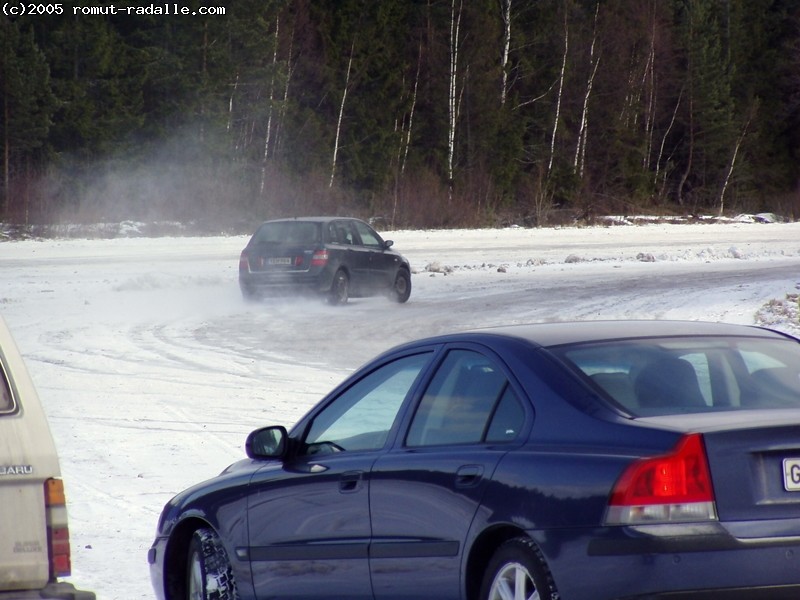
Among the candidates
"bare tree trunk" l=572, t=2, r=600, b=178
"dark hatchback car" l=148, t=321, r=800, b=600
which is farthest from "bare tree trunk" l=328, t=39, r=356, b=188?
"dark hatchback car" l=148, t=321, r=800, b=600

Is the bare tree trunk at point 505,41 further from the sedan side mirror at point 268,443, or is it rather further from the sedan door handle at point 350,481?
the sedan door handle at point 350,481

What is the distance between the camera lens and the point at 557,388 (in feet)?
15.0

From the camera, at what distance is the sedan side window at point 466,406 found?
188 inches

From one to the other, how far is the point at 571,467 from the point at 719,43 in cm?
7602

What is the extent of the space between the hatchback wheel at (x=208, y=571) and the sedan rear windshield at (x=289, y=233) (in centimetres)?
1727

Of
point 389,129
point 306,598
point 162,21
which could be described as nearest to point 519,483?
point 306,598

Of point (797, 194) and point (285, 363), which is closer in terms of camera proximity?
point (285, 363)

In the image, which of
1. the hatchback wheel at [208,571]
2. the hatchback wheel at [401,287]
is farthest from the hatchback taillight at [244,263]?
the hatchback wheel at [208,571]

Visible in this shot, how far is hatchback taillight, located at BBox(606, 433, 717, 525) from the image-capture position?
13.3ft

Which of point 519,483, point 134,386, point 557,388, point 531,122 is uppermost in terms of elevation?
point 531,122

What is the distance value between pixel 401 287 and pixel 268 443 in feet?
62.8

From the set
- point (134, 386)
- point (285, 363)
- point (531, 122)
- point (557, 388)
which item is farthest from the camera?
point (531, 122)

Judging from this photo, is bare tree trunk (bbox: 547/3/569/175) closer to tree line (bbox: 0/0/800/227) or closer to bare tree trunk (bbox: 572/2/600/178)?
tree line (bbox: 0/0/800/227)

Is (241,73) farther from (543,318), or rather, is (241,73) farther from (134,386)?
(134,386)
